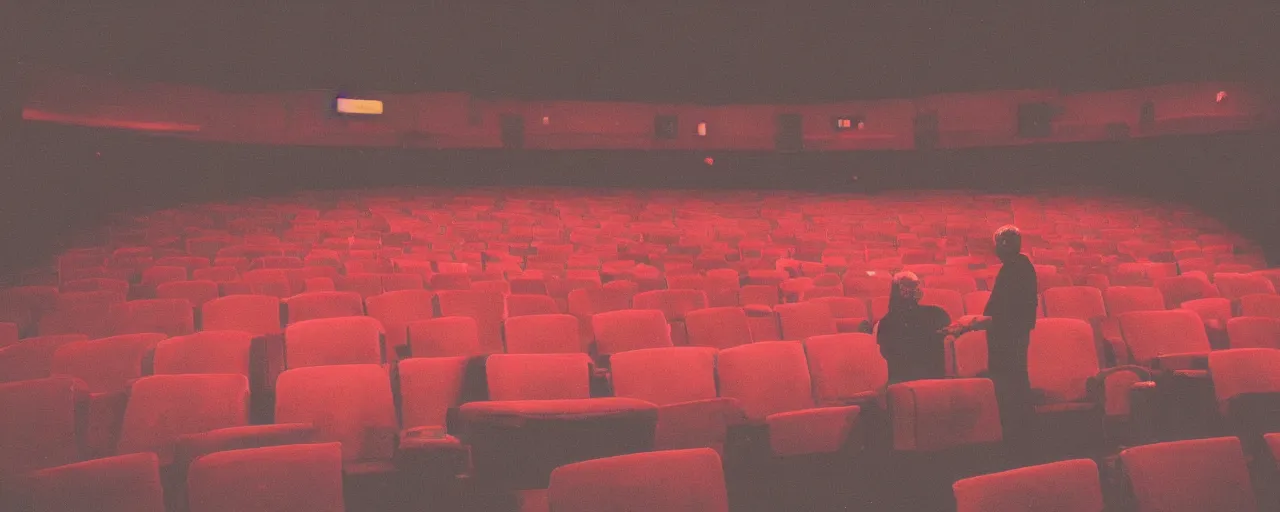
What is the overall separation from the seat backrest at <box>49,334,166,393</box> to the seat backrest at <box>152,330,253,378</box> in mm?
149

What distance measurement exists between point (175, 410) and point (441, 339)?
1.34 metres

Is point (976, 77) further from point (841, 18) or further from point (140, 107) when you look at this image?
point (140, 107)

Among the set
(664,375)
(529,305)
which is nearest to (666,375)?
(664,375)

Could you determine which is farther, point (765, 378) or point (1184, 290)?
point (1184, 290)

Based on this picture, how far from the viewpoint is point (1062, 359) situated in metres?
3.77

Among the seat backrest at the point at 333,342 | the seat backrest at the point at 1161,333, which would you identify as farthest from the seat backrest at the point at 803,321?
the seat backrest at the point at 333,342

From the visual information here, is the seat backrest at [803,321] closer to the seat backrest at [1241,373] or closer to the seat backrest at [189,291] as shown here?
the seat backrest at [1241,373]

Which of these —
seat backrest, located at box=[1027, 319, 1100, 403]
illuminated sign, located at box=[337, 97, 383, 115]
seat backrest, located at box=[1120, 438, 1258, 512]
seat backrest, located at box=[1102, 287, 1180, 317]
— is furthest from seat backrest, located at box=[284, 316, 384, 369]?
illuminated sign, located at box=[337, 97, 383, 115]

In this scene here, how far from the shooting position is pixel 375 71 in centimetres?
1323

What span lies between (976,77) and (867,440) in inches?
485

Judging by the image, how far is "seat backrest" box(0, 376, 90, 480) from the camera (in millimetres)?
2455

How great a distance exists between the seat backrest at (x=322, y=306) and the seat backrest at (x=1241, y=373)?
157 inches

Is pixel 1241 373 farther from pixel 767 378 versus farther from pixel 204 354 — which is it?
pixel 204 354

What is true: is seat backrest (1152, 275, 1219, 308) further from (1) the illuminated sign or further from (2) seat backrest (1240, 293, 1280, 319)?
(1) the illuminated sign
